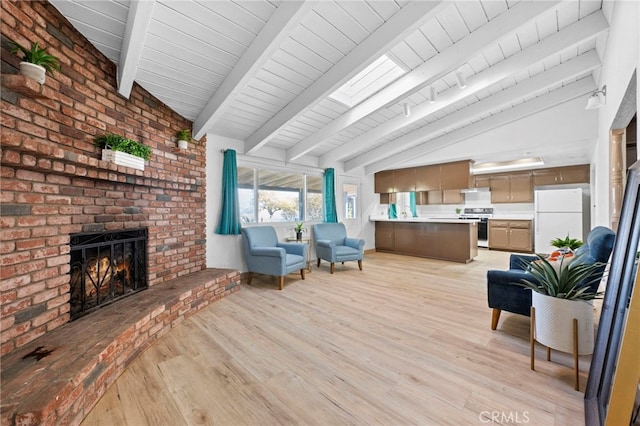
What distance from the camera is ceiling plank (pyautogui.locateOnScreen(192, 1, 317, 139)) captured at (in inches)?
67.7

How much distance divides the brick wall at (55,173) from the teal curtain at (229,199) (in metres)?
1.13

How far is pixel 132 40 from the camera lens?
1.74 metres

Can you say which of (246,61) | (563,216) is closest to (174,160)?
(246,61)

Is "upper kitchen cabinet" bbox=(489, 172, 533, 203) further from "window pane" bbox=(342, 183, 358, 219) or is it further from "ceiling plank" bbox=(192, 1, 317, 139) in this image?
"ceiling plank" bbox=(192, 1, 317, 139)

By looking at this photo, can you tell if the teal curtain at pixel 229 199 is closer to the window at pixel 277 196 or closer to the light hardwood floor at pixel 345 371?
the window at pixel 277 196

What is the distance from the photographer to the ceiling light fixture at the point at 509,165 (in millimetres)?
5719

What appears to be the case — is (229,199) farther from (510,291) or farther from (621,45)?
(621,45)

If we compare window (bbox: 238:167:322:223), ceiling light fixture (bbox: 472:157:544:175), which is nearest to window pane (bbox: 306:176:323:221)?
window (bbox: 238:167:322:223)

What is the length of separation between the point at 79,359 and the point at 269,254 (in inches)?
90.3

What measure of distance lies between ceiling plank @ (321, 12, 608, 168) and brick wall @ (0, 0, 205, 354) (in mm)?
3442

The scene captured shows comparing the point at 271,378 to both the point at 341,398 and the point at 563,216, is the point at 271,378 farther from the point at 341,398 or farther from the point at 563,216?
the point at 563,216

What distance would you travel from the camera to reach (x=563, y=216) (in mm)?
5566

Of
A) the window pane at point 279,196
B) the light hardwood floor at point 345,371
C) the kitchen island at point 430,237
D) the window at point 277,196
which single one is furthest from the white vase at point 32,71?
the kitchen island at point 430,237

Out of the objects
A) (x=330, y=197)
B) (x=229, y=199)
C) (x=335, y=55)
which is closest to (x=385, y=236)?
(x=330, y=197)
